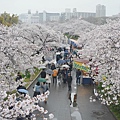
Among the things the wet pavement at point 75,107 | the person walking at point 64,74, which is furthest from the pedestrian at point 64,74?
the wet pavement at point 75,107

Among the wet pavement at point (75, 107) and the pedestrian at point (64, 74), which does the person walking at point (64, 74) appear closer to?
the pedestrian at point (64, 74)

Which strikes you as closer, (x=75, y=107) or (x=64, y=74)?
(x=75, y=107)

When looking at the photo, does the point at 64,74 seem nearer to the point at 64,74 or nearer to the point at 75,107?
the point at 64,74

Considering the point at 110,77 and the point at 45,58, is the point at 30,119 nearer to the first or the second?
the point at 110,77

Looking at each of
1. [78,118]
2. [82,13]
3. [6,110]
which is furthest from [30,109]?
[82,13]

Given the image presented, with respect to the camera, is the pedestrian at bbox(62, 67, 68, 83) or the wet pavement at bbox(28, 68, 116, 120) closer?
the wet pavement at bbox(28, 68, 116, 120)

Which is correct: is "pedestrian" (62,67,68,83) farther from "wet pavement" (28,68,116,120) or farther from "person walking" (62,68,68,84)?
"wet pavement" (28,68,116,120)

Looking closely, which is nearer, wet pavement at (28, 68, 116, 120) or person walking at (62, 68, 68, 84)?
wet pavement at (28, 68, 116, 120)

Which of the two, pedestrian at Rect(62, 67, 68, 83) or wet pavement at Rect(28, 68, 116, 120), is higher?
pedestrian at Rect(62, 67, 68, 83)

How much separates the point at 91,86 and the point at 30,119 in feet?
47.6

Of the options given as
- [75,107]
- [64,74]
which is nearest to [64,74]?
[64,74]

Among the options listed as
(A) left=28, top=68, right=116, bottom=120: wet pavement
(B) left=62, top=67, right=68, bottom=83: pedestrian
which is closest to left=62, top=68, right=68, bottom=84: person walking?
(B) left=62, top=67, right=68, bottom=83: pedestrian

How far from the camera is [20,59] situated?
1357 cm

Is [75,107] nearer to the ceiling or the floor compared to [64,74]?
nearer to the floor
